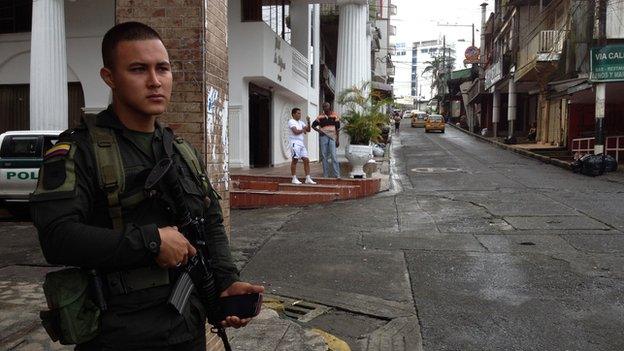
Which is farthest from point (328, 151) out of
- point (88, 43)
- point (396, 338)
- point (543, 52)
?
point (543, 52)

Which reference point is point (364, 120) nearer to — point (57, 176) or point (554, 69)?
point (57, 176)

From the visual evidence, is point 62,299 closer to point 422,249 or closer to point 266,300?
point 266,300

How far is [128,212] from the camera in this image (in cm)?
171

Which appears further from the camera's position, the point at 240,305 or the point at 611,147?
the point at 611,147

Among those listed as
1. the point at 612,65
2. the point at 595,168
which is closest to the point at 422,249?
the point at 595,168

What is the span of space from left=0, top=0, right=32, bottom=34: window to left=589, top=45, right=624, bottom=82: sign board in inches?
636

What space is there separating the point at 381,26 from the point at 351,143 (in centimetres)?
4759

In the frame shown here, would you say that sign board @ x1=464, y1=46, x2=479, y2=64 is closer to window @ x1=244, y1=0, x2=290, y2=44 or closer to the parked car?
the parked car

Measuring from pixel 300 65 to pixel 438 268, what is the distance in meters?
13.3

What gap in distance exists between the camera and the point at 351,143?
1287 cm

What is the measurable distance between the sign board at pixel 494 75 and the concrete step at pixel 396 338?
3100 centimetres

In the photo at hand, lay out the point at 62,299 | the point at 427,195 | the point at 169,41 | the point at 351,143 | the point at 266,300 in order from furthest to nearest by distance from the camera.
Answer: the point at 351,143 < the point at 427,195 < the point at 266,300 < the point at 169,41 < the point at 62,299

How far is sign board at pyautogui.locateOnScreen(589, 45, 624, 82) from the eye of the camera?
16.0 m

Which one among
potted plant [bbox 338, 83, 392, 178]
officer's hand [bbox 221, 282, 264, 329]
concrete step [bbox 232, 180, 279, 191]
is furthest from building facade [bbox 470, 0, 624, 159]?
officer's hand [bbox 221, 282, 264, 329]
